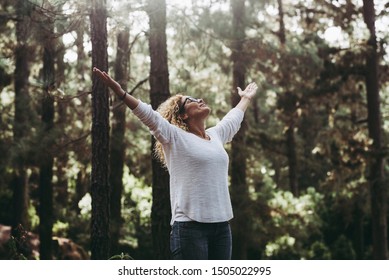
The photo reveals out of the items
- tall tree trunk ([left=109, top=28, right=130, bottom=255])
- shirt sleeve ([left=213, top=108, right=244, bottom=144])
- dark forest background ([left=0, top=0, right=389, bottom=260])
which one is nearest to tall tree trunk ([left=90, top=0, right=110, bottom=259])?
shirt sleeve ([left=213, top=108, right=244, bottom=144])

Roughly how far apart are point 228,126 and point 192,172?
2.86 ft

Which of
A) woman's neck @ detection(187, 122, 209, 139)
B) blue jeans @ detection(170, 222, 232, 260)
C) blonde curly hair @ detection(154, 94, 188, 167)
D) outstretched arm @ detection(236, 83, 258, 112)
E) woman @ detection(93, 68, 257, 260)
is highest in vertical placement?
outstretched arm @ detection(236, 83, 258, 112)

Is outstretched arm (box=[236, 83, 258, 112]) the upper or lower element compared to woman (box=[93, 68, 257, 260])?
upper

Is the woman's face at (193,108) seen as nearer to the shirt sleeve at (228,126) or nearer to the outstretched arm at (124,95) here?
the shirt sleeve at (228,126)

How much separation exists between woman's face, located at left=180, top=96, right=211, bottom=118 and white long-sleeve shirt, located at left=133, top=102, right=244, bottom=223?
0.25 metres

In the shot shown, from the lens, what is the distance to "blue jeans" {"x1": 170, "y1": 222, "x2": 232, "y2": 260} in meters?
3.36

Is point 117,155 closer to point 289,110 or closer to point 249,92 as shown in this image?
point 289,110

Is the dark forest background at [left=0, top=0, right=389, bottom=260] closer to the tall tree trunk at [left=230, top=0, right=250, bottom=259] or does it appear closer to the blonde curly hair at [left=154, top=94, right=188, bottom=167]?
the tall tree trunk at [left=230, top=0, right=250, bottom=259]

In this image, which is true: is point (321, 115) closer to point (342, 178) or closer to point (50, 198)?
point (342, 178)

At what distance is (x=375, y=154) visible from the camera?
510 inches

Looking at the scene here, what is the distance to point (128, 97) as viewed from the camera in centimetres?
333

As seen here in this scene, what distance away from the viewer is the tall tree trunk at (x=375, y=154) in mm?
12875
